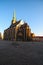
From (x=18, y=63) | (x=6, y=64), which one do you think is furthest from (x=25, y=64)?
(x=6, y=64)

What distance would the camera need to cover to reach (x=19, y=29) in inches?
2564

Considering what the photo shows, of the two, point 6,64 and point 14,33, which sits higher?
point 14,33

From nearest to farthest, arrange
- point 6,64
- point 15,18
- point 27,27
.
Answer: point 6,64
point 27,27
point 15,18

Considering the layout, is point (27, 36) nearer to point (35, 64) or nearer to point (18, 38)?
point (18, 38)

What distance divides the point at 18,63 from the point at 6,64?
1098mm

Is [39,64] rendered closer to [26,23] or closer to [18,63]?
[18,63]

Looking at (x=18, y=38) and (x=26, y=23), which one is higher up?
(x=26, y=23)

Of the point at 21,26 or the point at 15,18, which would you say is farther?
the point at 15,18

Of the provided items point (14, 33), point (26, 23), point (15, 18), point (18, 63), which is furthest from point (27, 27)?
point (18, 63)

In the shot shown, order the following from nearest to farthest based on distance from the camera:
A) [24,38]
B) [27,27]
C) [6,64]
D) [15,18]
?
[6,64] < [24,38] < [27,27] < [15,18]

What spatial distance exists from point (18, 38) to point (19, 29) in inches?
259

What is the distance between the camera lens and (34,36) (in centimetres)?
6444

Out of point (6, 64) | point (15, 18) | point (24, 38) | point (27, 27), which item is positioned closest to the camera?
point (6, 64)

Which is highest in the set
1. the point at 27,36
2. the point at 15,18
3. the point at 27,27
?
the point at 15,18
